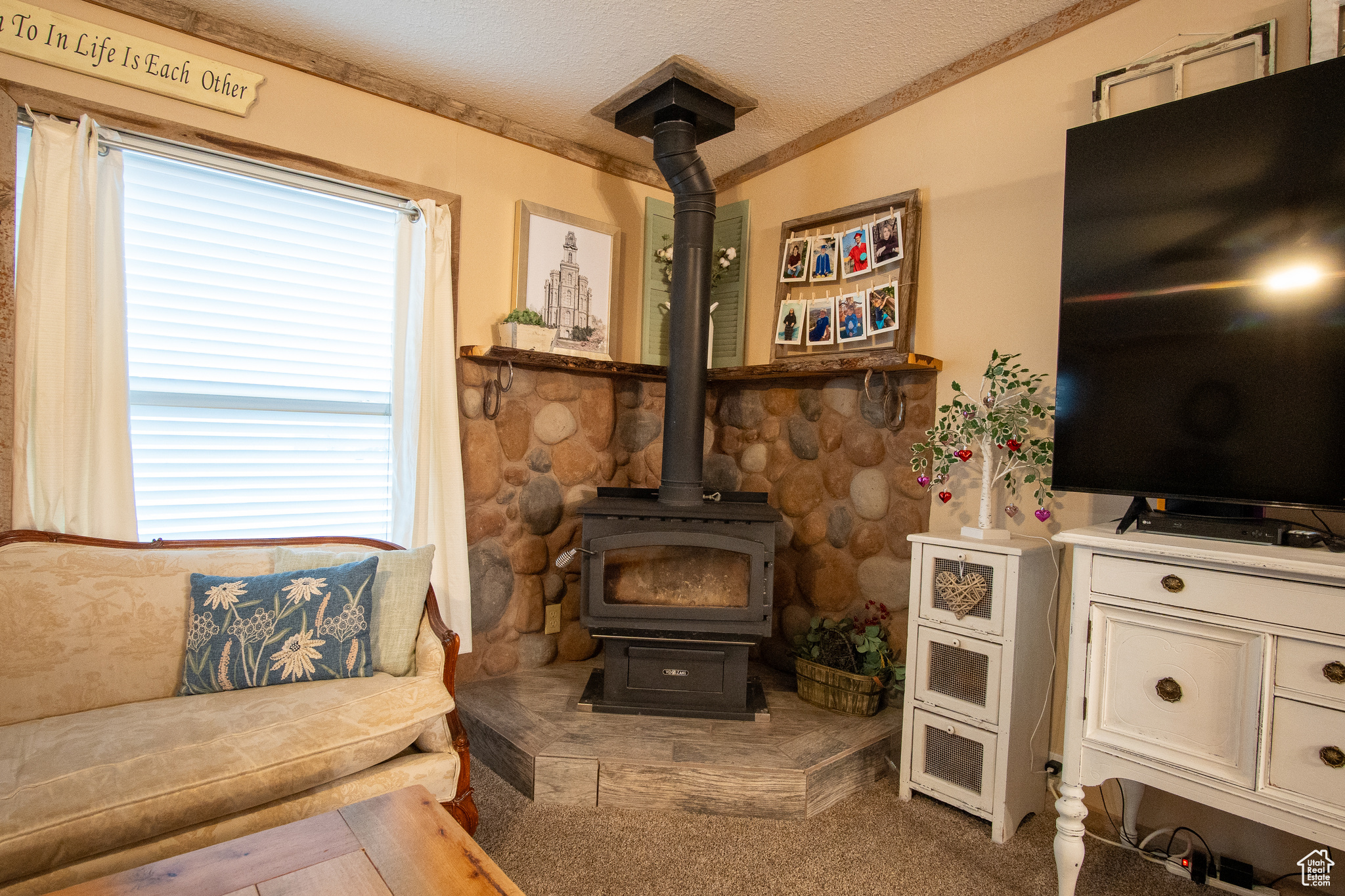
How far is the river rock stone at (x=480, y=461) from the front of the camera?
285 cm

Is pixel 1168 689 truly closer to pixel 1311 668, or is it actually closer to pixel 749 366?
pixel 1311 668

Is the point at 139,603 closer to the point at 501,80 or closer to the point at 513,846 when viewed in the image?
the point at 513,846

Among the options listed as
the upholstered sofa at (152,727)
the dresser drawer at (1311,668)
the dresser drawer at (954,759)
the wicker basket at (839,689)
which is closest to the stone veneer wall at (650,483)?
the wicker basket at (839,689)

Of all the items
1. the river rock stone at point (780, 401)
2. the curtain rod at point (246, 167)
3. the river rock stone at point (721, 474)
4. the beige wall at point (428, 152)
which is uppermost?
the beige wall at point (428, 152)

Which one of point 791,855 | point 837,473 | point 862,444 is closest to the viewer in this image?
point 791,855

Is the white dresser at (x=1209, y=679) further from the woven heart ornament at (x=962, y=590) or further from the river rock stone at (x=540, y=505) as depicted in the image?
the river rock stone at (x=540, y=505)

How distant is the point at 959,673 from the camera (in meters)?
2.08

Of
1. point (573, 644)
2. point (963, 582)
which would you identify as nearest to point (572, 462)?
point (573, 644)

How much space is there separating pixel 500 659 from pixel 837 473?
1.67 metres

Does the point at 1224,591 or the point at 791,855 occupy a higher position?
the point at 1224,591

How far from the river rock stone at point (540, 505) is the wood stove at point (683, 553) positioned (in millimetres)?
497

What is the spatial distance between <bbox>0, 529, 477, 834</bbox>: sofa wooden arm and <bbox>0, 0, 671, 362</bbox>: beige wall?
1.17 m

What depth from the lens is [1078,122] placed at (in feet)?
7.06

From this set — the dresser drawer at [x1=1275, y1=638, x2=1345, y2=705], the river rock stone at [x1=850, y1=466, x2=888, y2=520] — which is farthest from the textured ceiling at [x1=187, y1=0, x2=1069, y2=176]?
the dresser drawer at [x1=1275, y1=638, x2=1345, y2=705]
